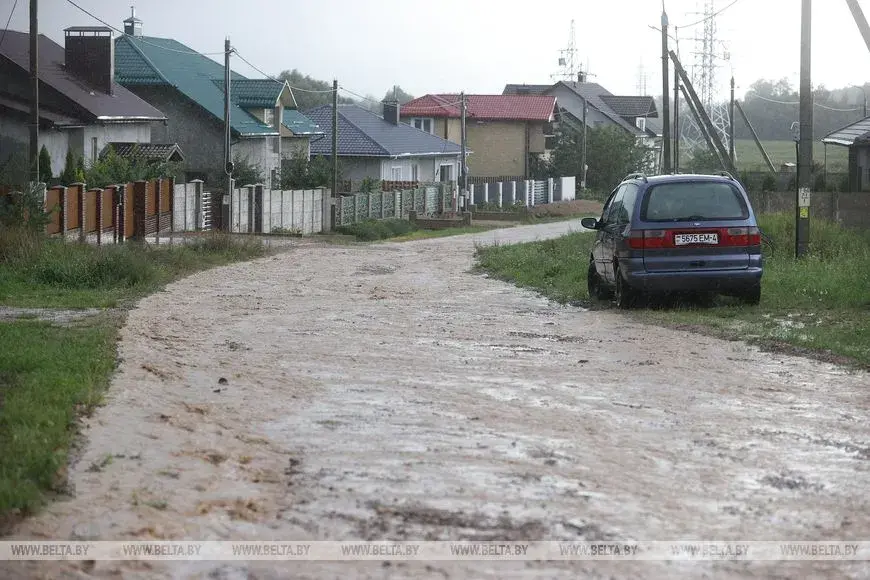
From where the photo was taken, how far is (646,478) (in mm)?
6668

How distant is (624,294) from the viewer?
15.0 metres

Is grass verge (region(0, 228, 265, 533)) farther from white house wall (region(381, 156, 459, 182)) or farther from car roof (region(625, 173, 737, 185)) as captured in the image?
white house wall (region(381, 156, 459, 182))

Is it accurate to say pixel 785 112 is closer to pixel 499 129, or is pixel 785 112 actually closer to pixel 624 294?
pixel 499 129

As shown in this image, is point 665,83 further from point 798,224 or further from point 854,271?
point 854,271

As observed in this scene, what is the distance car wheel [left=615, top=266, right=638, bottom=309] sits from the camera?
14.9 metres

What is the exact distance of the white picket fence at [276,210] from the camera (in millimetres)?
41125

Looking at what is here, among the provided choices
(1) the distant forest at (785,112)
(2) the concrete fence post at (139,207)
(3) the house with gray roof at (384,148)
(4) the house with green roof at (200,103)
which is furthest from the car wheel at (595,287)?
(1) the distant forest at (785,112)

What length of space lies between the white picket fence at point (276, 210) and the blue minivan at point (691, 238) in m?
26.7

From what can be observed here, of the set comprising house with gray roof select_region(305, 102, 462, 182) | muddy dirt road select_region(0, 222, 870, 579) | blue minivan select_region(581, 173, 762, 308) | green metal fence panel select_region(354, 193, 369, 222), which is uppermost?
house with gray roof select_region(305, 102, 462, 182)

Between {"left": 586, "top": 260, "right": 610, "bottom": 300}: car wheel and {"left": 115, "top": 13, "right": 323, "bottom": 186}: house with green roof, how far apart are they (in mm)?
29170

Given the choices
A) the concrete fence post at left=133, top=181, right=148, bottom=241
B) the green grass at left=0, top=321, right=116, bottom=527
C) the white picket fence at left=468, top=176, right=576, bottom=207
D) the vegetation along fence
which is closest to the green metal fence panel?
the vegetation along fence

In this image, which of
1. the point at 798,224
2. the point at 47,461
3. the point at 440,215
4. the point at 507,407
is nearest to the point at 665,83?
the point at 798,224

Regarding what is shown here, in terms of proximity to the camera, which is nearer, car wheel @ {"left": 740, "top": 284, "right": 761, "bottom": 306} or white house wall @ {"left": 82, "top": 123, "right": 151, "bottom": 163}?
car wheel @ {"left": 740, "top": 284, "right": 761, "bottom": 306}

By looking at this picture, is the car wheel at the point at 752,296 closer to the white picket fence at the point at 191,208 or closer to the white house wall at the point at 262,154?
the white picket fence at the point at 191,208
